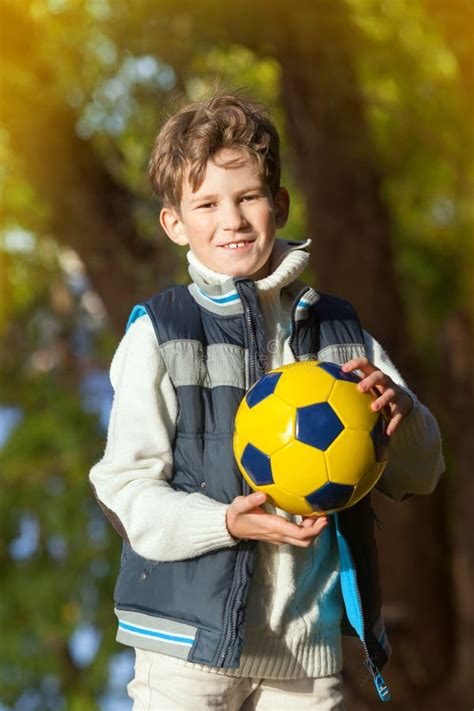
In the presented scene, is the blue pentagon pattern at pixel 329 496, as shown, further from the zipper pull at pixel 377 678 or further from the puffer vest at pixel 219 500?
the zipper pull at pixel 377 678

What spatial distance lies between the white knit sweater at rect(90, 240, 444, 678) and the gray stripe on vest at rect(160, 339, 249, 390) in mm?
34

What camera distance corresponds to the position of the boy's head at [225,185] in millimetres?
2607

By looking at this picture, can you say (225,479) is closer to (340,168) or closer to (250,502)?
(250,502)

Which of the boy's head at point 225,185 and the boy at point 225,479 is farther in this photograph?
the boy's head at point 225,185

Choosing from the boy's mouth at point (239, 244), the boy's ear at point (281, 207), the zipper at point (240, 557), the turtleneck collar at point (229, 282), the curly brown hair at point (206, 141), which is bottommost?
the zipper at point (240, 557)

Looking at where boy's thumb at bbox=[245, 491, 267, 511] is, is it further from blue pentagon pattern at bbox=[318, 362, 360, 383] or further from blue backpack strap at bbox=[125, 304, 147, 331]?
blue backpack strap at bbox=[125, 304, 147, 331]

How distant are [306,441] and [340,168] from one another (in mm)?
6015

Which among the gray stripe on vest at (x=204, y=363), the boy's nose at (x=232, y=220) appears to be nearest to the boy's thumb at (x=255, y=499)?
the gray stripe on vest at (x=204, y=363)

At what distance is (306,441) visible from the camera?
2.39 m

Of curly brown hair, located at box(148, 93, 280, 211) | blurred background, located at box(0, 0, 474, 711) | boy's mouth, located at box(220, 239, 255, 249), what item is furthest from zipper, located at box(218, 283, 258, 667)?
blurred background, located at box(0, 0, 474, 711)

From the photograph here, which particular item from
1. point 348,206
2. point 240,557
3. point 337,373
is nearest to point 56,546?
point 348,206

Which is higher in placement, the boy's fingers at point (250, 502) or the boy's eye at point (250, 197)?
the boy's eye at point (250, 197)

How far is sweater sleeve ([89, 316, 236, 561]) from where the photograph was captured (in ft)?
7.93

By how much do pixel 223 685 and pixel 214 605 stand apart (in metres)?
0.20
